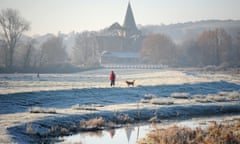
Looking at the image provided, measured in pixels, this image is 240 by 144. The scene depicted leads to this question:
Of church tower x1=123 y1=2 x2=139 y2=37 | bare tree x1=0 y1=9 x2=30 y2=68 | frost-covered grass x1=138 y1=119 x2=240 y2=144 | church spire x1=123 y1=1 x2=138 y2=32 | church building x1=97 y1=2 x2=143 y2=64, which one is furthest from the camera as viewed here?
church spire x1=123 y1=1 x2=138 y2=32

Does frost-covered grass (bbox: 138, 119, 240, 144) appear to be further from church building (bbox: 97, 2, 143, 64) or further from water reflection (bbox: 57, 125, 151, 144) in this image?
church building (bbox: 97, 2, 143, 64)

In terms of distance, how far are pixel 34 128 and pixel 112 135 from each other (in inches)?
182

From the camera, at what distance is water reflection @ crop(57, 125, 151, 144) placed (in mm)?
23820

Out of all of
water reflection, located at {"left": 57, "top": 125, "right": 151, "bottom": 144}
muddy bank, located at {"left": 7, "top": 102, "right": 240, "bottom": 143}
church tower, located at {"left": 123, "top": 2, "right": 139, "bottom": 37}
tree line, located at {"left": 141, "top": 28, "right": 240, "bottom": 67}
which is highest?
church tower, located at {"left": 123, "top": 2, "right": 139, "bottom": 37}

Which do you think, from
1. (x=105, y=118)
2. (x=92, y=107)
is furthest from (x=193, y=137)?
(x=92, y=107)

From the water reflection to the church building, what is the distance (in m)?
99.0

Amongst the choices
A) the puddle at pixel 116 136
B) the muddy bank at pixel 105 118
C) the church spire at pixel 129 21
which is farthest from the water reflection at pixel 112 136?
the church spire at pixel 129 21

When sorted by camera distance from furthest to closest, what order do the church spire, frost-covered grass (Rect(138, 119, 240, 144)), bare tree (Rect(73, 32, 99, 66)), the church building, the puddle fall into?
the church spire
bare tree (Rect(73, 32, 99, 66))
the church building
the puddle
frost-covered grass (Rect(138, 119, 240, 144))

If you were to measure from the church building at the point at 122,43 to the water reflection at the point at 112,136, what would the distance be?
9902cm

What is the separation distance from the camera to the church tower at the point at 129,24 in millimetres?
145500

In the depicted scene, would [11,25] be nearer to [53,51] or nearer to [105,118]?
[53,51]

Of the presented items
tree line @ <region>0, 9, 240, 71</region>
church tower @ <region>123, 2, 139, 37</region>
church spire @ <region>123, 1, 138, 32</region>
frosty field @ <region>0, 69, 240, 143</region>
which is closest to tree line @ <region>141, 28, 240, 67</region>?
tree line @ <region>0, 9, 240, 71</region>

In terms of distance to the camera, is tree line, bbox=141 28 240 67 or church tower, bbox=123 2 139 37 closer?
tree line, bbox=141 28 240 67

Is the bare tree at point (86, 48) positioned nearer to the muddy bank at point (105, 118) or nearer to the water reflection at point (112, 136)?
the muddy bank at point (105, 118)
